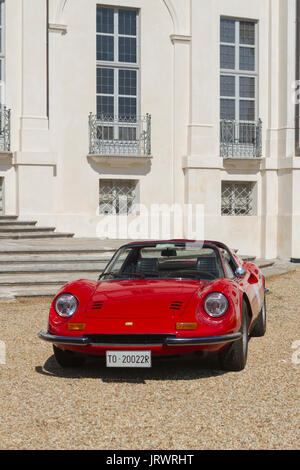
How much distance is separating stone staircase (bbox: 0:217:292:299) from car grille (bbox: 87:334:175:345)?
15.7 ft

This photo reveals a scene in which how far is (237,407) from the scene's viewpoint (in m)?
4.46

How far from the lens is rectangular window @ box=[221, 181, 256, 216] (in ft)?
58.7

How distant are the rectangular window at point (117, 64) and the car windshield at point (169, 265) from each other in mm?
10319

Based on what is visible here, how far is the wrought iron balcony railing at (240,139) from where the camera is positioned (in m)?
17.4

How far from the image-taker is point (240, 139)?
17.7 metres

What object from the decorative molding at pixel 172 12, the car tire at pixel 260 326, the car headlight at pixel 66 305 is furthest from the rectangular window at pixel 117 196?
the car headlight at pixel 66 305

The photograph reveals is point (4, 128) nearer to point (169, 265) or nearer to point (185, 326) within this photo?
point (169, 265)

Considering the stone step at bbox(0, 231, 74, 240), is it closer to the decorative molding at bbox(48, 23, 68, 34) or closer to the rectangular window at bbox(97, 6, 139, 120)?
the rectangular window at bbox(97, 6, 139, 120)

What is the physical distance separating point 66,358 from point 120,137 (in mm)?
11672

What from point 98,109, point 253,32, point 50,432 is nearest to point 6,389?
point 50,432

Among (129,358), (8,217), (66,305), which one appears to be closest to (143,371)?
(129,358)

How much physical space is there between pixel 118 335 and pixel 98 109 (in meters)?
12.2

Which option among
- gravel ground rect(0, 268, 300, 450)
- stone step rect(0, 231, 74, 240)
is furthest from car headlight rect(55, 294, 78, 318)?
stone step rect(0, 231, 74, 240)

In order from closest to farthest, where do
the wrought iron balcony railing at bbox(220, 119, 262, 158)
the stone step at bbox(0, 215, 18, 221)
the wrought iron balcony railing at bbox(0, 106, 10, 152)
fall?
the stone step at bbox(0, 215, 18, 221), the wrought iron balcony railing at bbox(0, 106, 10, 152), the wrought iron balcony railing at bbox(220, 119, 262, 158)
